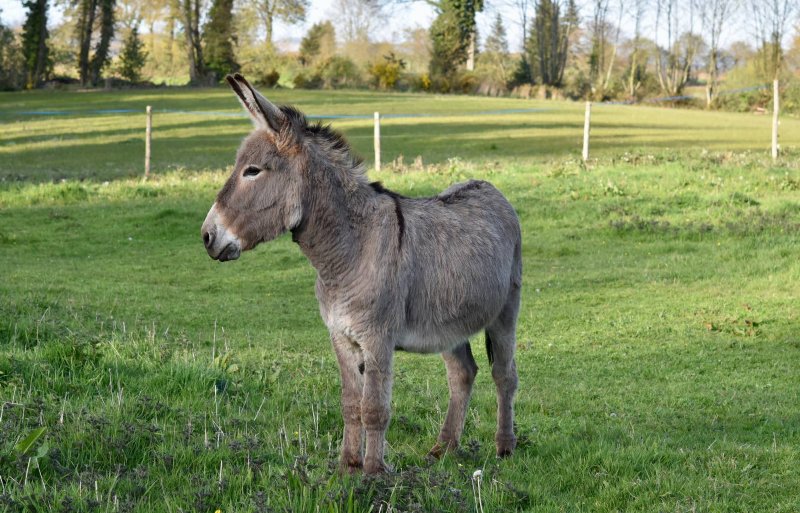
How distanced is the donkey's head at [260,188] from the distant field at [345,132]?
17.6 meters

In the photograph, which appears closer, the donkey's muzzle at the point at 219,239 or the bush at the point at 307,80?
the donkey's muzzle at the point at 219,239

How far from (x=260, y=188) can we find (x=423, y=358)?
17.0ft

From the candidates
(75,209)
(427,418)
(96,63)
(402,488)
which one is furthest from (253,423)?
(96,63)

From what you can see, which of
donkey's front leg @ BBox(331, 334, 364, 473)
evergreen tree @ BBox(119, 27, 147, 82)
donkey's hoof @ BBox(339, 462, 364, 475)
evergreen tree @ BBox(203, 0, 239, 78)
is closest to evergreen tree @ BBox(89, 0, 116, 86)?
evergreen tree @ BBox(119, 27, 147, 82)

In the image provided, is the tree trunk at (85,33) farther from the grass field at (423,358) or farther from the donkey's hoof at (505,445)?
the donkey's hoof at (505,445)

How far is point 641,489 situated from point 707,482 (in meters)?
0.39

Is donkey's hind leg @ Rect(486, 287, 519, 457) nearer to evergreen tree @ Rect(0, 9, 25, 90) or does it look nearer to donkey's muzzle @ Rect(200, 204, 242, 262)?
donkey's muzzle @ Rect(200, 204, 242, 262)

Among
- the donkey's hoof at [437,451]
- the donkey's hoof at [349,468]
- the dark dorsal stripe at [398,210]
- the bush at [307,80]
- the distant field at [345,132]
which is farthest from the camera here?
the bush at [307,80]

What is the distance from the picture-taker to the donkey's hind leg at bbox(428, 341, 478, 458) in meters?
5.89

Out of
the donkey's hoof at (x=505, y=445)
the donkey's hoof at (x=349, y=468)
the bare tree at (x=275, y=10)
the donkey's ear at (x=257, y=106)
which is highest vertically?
the bare tree at (x=275, y=10)

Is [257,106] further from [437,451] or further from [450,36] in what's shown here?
[450,36]

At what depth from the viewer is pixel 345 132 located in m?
37.3

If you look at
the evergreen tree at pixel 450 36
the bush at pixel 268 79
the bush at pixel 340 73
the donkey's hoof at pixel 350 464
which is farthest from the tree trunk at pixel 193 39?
the donkey's hoof at pixel 350 464

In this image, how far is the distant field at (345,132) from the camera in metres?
28.6
